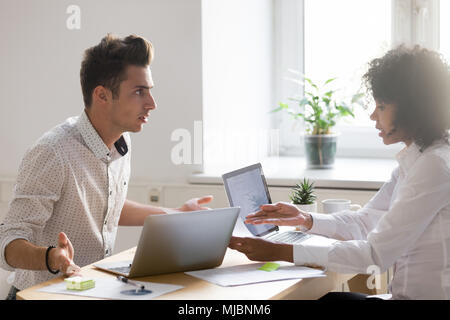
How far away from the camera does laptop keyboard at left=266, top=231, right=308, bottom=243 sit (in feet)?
6.70

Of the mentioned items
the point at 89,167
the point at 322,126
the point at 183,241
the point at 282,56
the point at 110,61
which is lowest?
the point at 183,241

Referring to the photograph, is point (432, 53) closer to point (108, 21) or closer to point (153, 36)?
point (153, 36)

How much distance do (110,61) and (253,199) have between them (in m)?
0.60

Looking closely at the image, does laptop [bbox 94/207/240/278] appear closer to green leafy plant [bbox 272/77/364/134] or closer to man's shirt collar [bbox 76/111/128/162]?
man's shirt collar [bbox 76/111/128/162]

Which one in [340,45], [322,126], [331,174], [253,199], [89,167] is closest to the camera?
[89,167]

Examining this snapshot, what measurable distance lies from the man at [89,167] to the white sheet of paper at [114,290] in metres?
0.25

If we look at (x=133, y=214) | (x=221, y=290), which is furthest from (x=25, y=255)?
(x=133, y=214)

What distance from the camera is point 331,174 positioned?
2.82 metres

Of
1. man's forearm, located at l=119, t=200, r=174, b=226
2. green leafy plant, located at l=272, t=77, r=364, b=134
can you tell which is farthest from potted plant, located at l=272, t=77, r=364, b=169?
man's forearm, located at l=119, t=200, r=174, b=226

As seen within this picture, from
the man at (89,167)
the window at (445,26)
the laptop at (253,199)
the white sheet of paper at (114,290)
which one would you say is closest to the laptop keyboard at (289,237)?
the laptop at (253,199)

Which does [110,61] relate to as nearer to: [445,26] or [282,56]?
[282,56]

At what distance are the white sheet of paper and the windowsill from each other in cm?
123

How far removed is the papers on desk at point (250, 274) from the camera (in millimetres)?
1627
